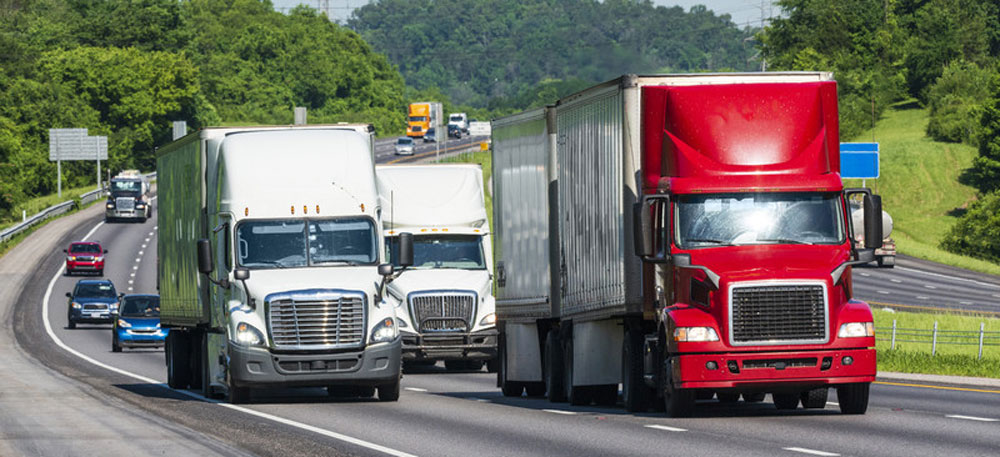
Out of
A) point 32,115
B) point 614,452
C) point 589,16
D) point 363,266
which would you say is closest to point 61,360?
point 363,266

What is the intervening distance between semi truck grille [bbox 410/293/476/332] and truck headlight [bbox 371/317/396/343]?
860cm

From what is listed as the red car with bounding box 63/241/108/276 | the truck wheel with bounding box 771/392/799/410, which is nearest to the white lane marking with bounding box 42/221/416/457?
the truck wheel with bounding box 771/392/799/410

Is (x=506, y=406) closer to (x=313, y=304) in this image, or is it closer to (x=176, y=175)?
(x=313, y=304)

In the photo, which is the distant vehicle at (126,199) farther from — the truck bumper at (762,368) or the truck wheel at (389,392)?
the truck bumper at (762,368)

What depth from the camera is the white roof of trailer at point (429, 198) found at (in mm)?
33312

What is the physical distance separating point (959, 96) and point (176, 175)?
117m

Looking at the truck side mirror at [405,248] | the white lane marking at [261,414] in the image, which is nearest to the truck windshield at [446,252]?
the white lane marking at [261,414]

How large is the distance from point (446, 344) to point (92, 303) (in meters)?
29.8

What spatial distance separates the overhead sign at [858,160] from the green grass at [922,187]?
52986 millimetres

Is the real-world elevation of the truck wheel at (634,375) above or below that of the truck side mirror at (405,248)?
below

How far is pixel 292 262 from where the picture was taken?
23.9 meters

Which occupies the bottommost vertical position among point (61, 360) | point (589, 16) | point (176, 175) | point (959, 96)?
point (61, 360)

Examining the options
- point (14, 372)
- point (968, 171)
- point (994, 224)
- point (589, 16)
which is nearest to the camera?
point (14, 372)

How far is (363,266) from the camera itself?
2394 cm
